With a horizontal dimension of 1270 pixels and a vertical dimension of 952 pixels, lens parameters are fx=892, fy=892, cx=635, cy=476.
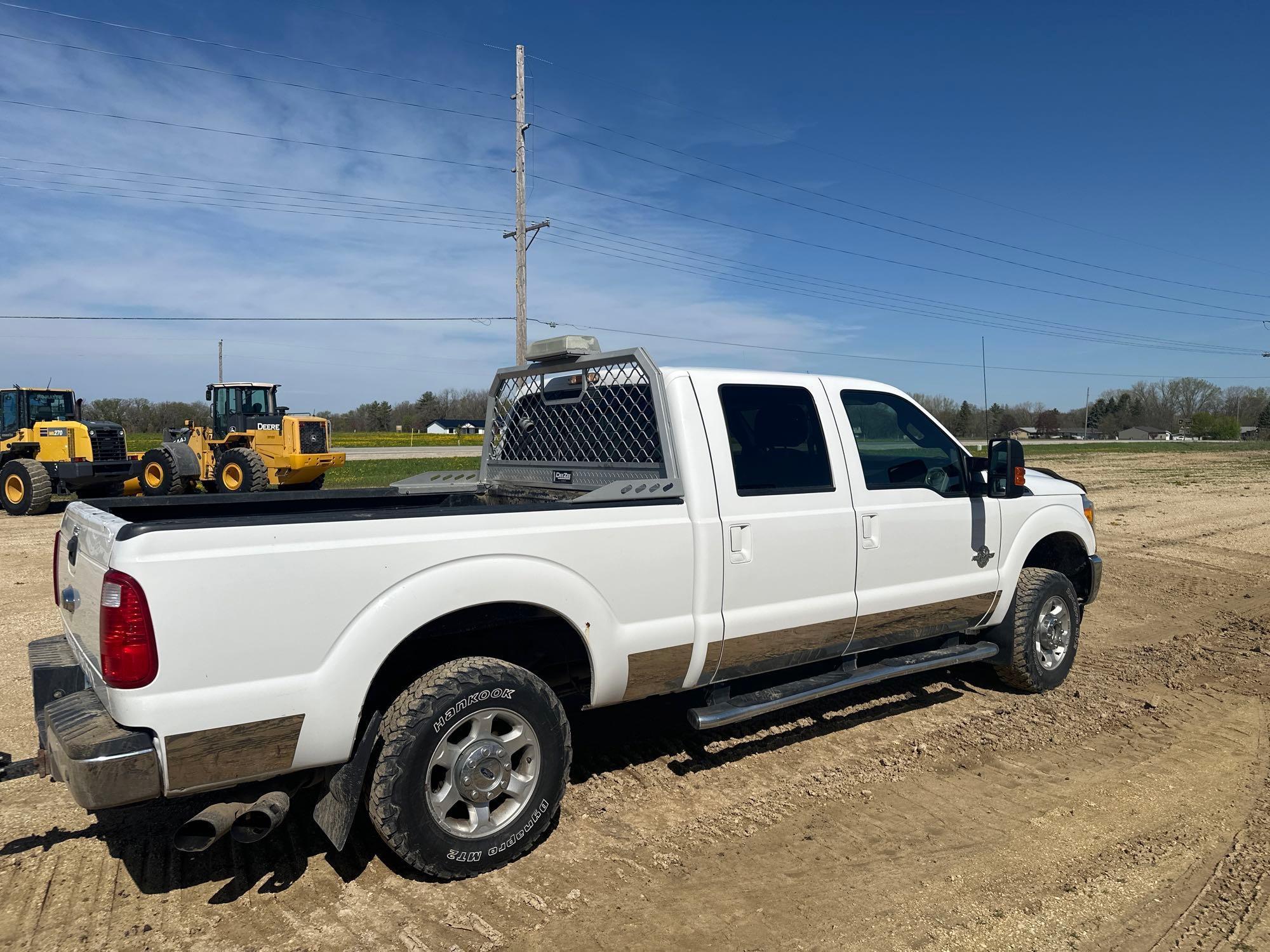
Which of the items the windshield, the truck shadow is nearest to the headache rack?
the truck shadow

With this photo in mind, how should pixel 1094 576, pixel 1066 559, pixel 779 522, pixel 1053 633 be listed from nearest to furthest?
pixel 779 522, pixel 1053 633, pixel 1094 576, pixel 1066 559

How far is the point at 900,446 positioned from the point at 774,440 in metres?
0.96

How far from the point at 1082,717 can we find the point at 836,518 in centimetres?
231

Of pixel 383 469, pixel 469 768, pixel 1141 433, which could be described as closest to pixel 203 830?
pixel 469 768

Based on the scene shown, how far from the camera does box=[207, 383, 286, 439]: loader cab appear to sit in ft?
64.1

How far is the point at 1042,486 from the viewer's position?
5.86 meters

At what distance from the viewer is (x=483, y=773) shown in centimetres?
346

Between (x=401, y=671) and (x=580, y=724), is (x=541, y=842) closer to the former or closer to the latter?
(x=401, y=671)

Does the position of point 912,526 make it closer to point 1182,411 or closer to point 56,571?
point 56,571

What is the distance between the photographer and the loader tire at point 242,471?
57.8 feet

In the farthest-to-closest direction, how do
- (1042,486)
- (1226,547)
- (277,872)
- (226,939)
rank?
(1226,547) → (1042,486) → (277,872) → (226,939)

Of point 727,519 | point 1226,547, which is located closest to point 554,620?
point 727,519

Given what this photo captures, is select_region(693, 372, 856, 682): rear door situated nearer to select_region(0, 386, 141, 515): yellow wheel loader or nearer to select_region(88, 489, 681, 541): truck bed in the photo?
select_region(88, 489, 681, 541): truck bed

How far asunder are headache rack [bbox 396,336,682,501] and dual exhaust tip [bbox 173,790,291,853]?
5.76 feet
